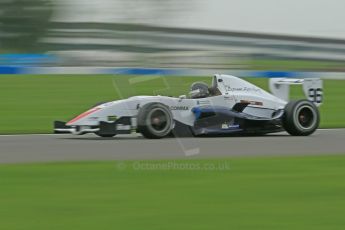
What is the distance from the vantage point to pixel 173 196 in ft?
18.4

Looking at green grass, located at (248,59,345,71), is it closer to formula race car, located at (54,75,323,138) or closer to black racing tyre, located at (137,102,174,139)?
formula race car, located at (54,75,323,138)

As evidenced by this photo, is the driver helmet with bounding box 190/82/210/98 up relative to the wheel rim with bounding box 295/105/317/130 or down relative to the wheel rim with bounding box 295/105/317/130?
up

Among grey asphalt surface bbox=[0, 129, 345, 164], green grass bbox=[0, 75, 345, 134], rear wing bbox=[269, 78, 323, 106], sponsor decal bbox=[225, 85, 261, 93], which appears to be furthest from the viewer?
green grass bbox=[0, 75, 345, 134]

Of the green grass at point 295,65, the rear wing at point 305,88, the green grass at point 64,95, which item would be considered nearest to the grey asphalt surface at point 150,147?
the rear wing at point 305,88

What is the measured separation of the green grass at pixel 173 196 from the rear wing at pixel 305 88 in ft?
12.6

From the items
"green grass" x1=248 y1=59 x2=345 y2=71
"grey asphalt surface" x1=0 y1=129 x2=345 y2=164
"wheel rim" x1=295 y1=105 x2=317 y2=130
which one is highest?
"green grass" x1=248 y1=59 x2=345 y2=71

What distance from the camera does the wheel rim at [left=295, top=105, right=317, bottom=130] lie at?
10781mm

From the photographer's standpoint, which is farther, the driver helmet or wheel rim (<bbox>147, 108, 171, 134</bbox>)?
the driver helmet

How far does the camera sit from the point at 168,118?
1002cm

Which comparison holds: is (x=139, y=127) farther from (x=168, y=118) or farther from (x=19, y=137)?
(x=19, y=137)

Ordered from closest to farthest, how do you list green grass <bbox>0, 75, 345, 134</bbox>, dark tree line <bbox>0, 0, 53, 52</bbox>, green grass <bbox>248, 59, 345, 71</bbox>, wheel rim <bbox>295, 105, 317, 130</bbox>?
wheel rim <bbox>295, 105, 317, 130</bbox> → green grass <bbox>0, 75, 345, 134</bbox> → dark tree line <bbox>0, 0, 53, 52</bbox> → green grass <bbox>248, 59, 345, 71</bbox>

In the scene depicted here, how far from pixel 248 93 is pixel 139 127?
178 cm

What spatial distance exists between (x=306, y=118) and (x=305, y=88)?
64 centimetres

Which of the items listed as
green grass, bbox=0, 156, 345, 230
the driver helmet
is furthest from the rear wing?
green grass, bbox=0, 156, 345, 230
